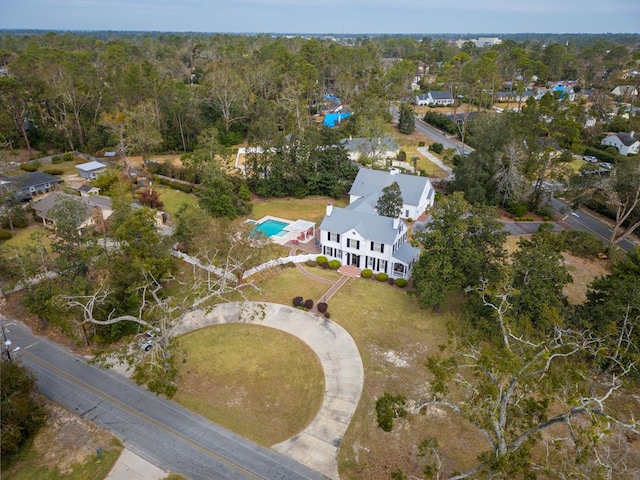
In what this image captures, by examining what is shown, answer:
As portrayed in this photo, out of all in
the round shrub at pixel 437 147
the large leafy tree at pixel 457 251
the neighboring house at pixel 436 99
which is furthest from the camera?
the neighboring house at pixel 436 99

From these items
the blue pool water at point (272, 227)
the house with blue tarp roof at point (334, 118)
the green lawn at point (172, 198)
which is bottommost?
the green lawn at point (172, 198)

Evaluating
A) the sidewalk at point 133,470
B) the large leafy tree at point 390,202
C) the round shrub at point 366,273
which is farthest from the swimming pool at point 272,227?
the sidewalk at point 133,470

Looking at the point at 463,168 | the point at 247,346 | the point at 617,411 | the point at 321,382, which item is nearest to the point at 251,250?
the point at 247,346

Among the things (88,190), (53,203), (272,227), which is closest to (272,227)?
(272,227)

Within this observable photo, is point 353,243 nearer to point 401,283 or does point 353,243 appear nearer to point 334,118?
point 401,283

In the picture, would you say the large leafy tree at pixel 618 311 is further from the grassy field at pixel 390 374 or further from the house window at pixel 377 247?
the house window at pixel 377 247

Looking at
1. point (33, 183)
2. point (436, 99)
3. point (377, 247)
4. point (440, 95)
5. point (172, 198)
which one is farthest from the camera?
point (440, 95)

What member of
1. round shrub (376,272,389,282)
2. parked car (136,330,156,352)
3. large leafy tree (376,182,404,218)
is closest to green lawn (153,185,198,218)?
parked car (136,330,156,352)
